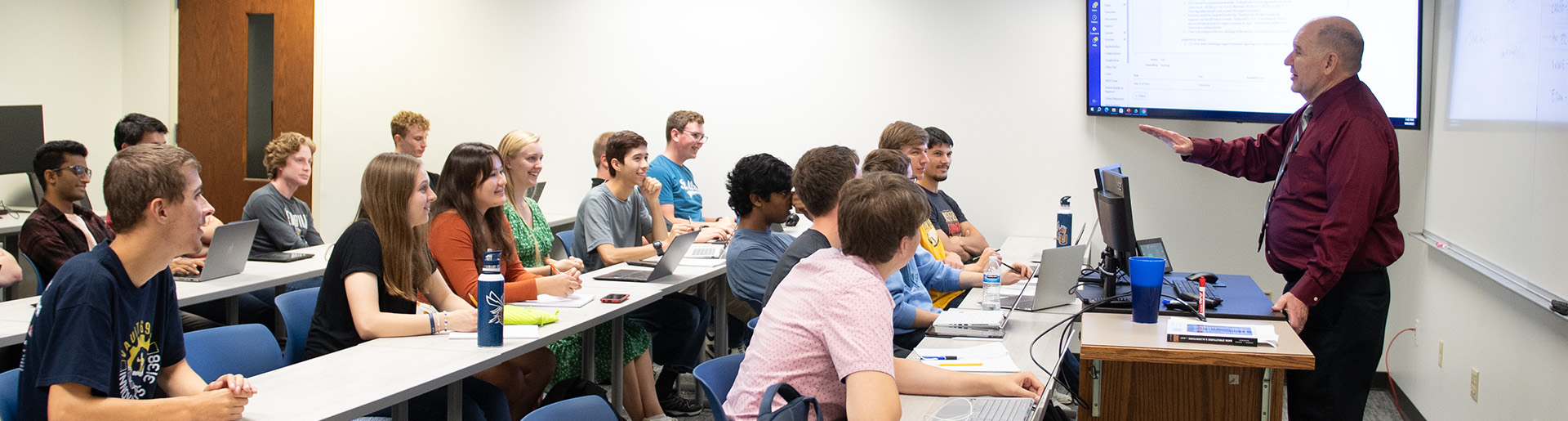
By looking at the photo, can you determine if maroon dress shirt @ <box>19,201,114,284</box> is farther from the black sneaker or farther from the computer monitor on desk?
the computer monitor on desk

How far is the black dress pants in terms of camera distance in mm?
2697

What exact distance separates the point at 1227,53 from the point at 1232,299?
2228 millimetres

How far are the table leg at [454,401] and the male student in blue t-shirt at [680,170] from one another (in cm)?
262

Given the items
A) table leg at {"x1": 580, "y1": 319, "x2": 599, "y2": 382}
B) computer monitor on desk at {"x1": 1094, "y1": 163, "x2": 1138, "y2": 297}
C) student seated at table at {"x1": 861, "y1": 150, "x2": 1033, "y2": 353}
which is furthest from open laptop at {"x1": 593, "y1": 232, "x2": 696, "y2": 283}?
computer monitor on desk at {"x1": 1094, "y1": 163, "x2": 1138, "y2": 297}

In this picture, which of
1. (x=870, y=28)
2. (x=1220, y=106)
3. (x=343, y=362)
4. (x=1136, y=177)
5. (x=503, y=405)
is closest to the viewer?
(x=343, y=362)

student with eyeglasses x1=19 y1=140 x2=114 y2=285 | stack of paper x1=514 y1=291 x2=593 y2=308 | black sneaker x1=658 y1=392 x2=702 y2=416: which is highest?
student with eyeglasses x1=19 y1=140 x2=114 y2=285

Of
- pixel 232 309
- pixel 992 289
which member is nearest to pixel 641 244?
pixel 232 309

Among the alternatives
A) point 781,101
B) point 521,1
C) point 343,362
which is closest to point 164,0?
point 521,1

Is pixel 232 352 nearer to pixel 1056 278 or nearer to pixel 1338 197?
pixel 1056 278

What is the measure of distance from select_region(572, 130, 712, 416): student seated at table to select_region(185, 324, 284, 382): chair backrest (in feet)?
4.80

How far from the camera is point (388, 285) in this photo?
263cm

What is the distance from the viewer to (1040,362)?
234cm

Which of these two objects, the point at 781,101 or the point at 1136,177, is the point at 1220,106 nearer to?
the point at 1136,177

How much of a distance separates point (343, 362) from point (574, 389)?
2.46 ft
